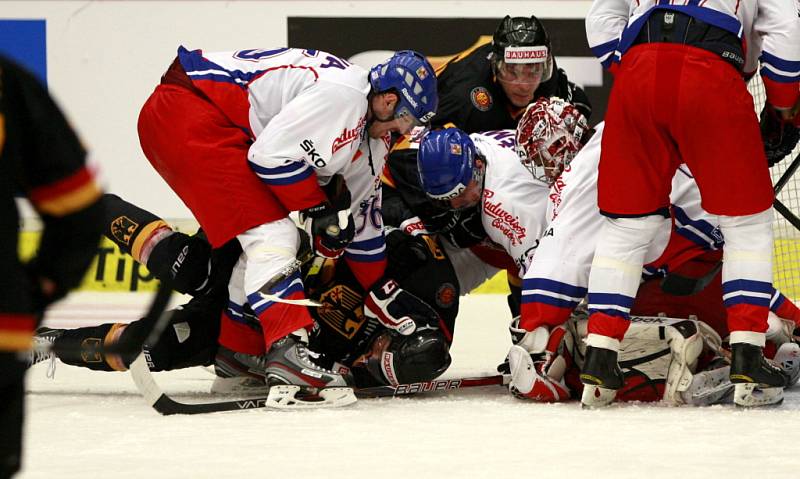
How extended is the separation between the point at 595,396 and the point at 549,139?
2.73ft

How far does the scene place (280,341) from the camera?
306cm

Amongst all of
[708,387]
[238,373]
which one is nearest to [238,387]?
[238,373]

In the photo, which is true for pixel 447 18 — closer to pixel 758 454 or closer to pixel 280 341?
pixel 280 341

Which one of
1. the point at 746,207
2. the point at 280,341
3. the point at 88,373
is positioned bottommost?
the point at 88,373

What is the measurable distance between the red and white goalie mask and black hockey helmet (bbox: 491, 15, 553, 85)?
806 mm

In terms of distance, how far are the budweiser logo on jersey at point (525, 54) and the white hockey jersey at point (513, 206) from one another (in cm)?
83

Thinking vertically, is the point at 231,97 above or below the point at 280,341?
above

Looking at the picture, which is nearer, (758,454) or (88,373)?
(758,454)

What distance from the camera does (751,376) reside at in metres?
2.79

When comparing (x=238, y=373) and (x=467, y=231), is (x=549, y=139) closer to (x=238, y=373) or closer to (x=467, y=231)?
(x=467, y=231)

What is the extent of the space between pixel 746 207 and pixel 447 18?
3.82 metres

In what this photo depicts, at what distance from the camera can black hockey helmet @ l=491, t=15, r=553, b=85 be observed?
167 inches

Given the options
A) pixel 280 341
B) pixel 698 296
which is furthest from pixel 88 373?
pixel 698 296

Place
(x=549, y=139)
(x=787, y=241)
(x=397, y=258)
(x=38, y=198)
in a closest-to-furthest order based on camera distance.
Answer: (x=38, y=198)
(x=549, y=139)
(x=397, y=258)
(x=787, y=241)
